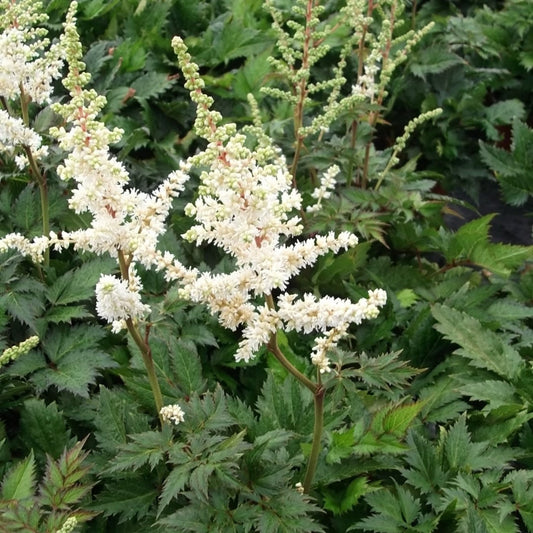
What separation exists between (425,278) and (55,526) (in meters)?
2.12

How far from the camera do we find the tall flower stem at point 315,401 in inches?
73.5

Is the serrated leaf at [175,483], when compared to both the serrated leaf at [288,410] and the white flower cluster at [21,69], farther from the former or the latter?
the white flower cluster at [21,69]

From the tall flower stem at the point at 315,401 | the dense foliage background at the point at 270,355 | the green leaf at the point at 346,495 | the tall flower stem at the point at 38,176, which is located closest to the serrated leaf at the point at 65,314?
the dense foliage background at the point at 270,355

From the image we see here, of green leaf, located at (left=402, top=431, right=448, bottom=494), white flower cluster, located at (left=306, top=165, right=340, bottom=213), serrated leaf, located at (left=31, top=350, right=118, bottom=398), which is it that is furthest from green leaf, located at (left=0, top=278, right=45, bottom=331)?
green leaf, located at (left=402, top=431, right=448, bottom=494)

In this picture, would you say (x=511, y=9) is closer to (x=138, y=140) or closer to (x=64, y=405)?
(x=138, y=140)

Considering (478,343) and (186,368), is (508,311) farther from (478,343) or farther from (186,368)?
(186,368)

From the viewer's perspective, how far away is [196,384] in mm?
2332

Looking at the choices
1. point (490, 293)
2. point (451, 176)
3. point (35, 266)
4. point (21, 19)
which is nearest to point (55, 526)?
point (35, 266)

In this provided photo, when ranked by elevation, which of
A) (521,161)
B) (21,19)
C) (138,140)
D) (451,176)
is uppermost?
(21,19)

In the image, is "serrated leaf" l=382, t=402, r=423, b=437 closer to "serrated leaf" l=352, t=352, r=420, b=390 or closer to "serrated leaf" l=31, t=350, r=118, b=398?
"serrated leaf" l=352, t=352, r=420, b=390

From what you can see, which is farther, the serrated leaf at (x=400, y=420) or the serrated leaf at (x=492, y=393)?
the serrated leaf at (x=492, y=393)

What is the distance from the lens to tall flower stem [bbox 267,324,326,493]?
1866 millimetres

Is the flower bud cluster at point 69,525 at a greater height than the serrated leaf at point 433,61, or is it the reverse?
the flower bud cluster at point 69,525

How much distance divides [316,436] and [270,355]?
0.78 m
